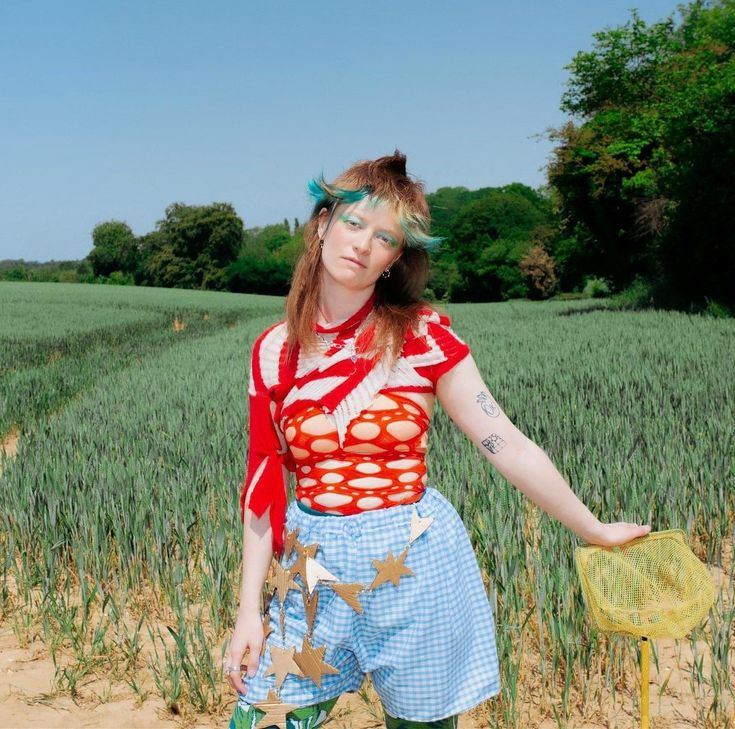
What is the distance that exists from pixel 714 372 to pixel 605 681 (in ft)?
19.0

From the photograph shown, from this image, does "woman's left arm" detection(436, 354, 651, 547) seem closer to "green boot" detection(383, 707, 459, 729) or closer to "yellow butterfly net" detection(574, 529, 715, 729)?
"yellow butterfly net" detection(574, 529, 715, 729)

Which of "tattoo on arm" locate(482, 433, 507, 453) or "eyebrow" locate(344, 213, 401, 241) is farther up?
"eyebrow" locate(344, 213, 401, 241)

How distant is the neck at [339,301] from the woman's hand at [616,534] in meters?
0.63

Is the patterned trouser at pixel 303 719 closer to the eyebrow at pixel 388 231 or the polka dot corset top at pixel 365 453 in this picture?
the polka dot corset top at pixel 365 453

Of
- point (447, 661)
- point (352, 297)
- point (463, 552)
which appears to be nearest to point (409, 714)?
point (447, 661)

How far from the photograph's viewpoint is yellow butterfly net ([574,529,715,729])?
1.48 metres

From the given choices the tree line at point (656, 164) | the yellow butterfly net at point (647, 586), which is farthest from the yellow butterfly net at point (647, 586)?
the tree line at point (656, 164)

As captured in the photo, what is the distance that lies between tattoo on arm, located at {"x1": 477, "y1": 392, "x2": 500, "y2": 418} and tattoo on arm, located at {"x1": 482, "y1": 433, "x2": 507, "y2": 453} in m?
0.04

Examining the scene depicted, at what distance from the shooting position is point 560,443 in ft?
15.9

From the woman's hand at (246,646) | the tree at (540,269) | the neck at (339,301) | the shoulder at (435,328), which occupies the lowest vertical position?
the woman's hand at (246,646)

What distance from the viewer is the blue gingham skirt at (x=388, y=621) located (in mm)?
1445

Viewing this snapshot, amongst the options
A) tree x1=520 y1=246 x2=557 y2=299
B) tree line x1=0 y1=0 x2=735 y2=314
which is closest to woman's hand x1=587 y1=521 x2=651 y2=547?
tree line x1=0 y1=0 x2=735 y2=314

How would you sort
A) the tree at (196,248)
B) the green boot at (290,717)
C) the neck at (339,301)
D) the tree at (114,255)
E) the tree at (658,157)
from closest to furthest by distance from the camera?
the green boot at (290,717) → the neck at (339,301) → the tree at (658,157) → the tree at (196,248) → the tree at (114,255)

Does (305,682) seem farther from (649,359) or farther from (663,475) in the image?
(649,359)
